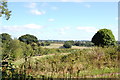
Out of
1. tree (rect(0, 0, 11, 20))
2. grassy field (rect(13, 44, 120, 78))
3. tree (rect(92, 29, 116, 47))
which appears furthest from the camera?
tree (rect(92, 29, 116, 47))

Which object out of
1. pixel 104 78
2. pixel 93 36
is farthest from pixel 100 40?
pixel 104 78

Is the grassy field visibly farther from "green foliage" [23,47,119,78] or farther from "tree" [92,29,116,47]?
"tree" [92,29,116,47]

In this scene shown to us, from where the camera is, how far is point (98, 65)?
20.6 feet

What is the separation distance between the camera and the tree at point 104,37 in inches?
566

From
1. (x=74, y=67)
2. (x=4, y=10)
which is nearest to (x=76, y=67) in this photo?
(x=74, y=67)

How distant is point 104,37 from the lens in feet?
46.9

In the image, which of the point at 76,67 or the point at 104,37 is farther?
the point at 104,37

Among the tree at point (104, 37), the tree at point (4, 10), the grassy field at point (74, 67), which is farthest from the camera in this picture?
the tree at point (104, 37)

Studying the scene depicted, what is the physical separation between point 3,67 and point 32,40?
47.4 ft

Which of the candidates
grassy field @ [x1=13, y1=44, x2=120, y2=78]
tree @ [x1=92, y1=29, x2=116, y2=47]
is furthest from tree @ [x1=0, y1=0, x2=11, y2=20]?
tree @ [x1=92, y1=29, x2=116, y2=47]

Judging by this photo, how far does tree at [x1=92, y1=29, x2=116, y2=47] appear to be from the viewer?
14383 mm

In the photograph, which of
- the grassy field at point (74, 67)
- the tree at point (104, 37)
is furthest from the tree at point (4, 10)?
the tree at point (104, 37)

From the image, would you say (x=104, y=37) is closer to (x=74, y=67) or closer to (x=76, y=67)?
(x=76, y=67)

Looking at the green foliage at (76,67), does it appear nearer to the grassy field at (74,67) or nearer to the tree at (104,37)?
the grassy field at (74,67)
